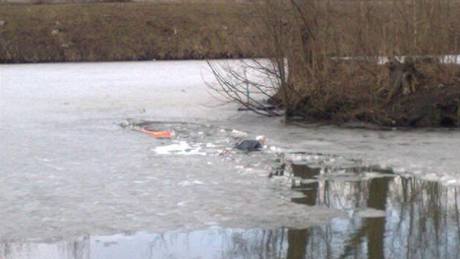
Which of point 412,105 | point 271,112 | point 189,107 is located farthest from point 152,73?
point 412,105

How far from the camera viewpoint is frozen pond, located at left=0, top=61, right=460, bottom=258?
750 cm

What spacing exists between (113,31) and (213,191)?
38.6 meters

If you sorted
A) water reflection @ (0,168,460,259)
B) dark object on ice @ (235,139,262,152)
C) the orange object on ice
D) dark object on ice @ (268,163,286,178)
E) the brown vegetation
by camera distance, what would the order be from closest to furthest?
water reflection @ (0,168,460,259)
dark object on ice @ (268,163,286,178)
dark object on ice @ (235,139,262,152)
the orange object on ice
the brown vegetation

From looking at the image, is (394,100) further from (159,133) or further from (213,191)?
(213,191)

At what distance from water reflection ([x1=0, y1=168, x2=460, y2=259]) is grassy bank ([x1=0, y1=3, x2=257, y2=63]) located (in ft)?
99.3

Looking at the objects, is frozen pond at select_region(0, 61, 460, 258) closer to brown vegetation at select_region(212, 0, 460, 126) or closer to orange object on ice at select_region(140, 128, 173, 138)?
orange object on ice at select_region(140, 128, 173, 138)

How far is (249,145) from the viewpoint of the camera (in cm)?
1291

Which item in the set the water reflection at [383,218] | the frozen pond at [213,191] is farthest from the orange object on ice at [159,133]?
the water reflection at [383,218]

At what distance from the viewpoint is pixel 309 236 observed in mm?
7676

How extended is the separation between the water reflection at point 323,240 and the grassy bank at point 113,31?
99.3 ft

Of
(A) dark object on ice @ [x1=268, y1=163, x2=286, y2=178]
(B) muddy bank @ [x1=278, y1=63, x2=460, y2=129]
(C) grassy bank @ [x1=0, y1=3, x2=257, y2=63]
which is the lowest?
(A) dark object on ice @ [x1=268, y1=163, x2=286, y2=178]

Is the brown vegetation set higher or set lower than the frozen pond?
higher

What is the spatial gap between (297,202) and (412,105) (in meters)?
7.41

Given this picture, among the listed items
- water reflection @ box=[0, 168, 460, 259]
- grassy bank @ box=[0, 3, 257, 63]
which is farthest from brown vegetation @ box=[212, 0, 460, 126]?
grassy bank @ box=[0, 3, 257, 63]
